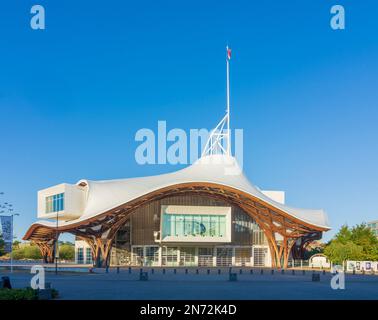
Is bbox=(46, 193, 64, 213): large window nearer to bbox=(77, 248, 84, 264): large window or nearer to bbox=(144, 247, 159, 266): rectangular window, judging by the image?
bbox=(77, 248, 84, 264): large window

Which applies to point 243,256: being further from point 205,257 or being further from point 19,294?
point 19,294

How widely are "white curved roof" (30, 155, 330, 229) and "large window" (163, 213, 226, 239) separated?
7285 millimetres

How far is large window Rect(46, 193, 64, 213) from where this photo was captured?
85250 millimetres

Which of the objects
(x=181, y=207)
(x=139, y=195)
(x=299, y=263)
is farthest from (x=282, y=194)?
(x=139, y=195)

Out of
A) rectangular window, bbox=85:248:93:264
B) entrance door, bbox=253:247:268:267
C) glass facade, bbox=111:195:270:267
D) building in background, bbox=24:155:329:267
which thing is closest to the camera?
building in background, bbox=24:155:329:267

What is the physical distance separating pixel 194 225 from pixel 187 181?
12.9 metres

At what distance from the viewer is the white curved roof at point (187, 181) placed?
67.5 metres

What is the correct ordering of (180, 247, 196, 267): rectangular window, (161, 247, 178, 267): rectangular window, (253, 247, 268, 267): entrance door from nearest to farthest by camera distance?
(161, 247, 178, 267): rectangular window
(180, 247, 196, 267): rectangular window
(253, 247, 268, 267): entrance door

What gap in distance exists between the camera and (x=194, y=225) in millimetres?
78375

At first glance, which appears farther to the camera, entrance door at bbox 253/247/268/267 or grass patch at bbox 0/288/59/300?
entrance door at bbox 253/247/268/267

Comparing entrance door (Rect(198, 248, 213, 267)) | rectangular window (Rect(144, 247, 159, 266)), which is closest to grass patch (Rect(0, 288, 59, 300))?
rectangular window (Rect(144, 247, 159, 266))
